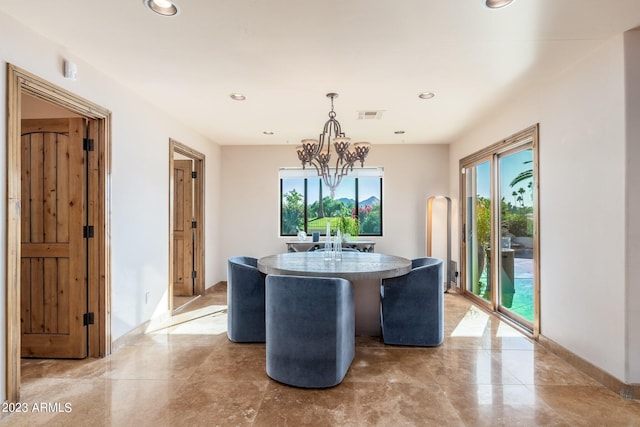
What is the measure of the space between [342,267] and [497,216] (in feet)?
7.90

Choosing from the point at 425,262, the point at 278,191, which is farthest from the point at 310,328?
the point at 278,191

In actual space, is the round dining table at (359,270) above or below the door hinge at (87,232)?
below

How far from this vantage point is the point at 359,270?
274cm

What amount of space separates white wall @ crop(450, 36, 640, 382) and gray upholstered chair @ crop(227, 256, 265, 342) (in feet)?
8.57

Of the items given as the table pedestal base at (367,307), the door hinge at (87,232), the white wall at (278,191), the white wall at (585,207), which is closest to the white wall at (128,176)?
the door hinge at (87,232)

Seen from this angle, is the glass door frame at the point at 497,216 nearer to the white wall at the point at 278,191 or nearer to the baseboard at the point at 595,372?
the baseboard at the point at 595,372

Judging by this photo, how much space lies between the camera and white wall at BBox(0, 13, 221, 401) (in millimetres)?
2160

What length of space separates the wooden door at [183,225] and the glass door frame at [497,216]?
13.5 ft

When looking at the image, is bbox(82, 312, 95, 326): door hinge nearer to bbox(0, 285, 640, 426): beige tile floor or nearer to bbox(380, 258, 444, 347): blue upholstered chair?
bbox(0, 285, 640, 426): beige tile floor

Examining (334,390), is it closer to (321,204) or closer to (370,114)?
(370,114)

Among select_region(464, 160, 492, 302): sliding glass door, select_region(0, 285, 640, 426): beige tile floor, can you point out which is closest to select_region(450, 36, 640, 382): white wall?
select_region(0, 285, 640, 426): beige tile floor

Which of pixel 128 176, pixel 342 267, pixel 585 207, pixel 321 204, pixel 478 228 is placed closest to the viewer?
pixel 585 207

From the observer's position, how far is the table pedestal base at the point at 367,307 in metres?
3.40

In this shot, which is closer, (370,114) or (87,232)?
(87,232)
